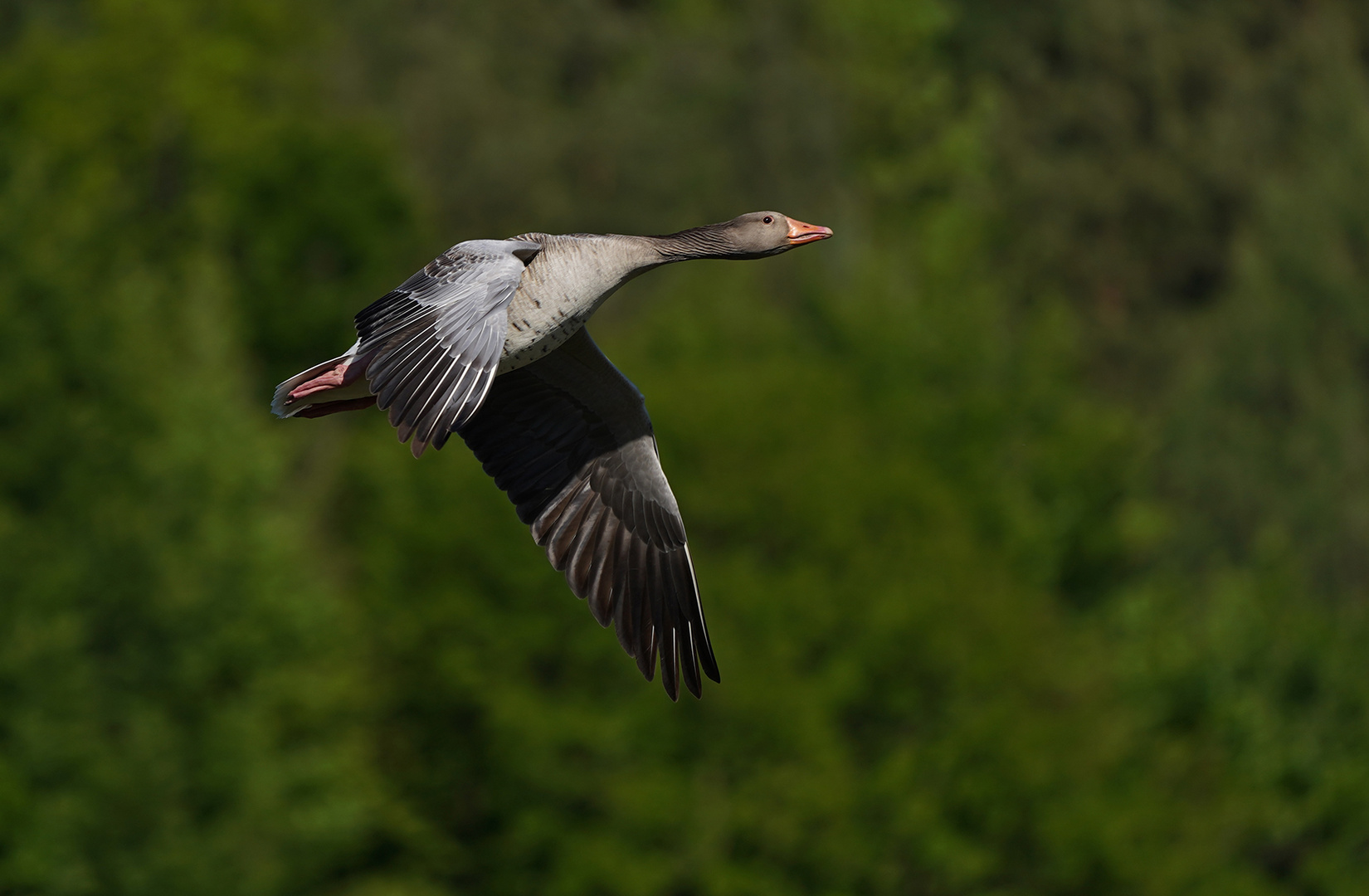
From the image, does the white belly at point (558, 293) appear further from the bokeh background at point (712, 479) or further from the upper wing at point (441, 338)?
the bokeh background at point (712, 479)

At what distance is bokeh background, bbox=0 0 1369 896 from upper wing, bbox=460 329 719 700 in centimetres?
1712

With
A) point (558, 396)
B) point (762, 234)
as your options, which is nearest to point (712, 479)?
point (558, 396)

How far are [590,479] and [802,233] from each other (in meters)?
2.50

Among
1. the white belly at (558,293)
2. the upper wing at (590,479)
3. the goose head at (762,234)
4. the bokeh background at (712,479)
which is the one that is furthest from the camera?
the bokeh background at (712,479)

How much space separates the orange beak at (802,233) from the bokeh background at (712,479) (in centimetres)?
1934

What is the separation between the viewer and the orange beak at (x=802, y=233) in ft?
45.9

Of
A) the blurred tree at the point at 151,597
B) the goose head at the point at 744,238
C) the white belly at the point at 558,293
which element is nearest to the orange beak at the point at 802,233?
the goose head at the point at 744,238

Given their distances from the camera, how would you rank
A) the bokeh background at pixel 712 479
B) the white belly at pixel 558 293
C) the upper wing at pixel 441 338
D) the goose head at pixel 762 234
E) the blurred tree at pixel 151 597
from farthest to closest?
the bokeh background at pixel 712 479, the blurred tree at pixel 151 597, the goose head at pixel 762 234, the white belly at pixel 558 293, the upper wing at pixel 441 338

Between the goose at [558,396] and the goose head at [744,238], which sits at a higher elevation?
the goose head at [744,238]

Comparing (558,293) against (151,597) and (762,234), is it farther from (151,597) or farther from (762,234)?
(151,597)

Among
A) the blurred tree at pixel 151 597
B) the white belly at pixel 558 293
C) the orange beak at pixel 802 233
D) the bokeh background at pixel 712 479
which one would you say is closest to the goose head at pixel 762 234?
the orange beak at pixel 802 233

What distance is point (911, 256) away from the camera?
220 feet

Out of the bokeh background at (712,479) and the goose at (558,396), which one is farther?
the bokeh background at (712,479)

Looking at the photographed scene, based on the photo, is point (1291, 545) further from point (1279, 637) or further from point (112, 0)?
point (112, 0)
